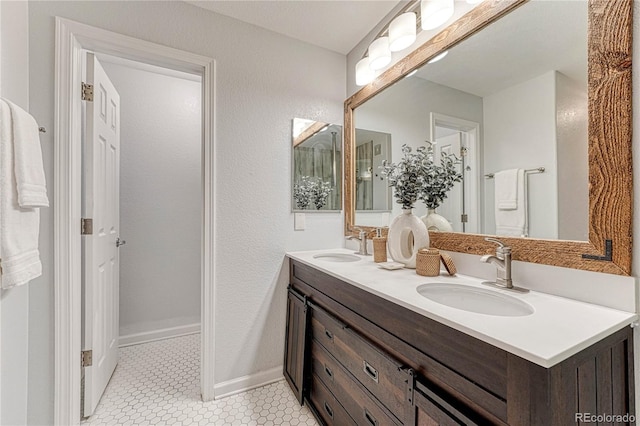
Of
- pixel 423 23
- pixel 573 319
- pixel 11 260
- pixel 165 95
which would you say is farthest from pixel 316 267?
pixel 165 95

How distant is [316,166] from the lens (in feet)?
6.61

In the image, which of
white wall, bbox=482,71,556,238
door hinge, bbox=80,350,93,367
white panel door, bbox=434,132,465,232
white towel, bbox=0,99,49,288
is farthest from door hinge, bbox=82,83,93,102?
white wall, bbox=482,71,556,238

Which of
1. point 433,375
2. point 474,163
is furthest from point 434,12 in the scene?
point 433,375

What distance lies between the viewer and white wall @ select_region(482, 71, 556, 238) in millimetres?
991

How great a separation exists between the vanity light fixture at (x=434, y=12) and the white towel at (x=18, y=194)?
182 centimetres

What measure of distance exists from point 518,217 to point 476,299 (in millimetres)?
373

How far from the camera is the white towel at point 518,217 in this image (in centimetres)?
107

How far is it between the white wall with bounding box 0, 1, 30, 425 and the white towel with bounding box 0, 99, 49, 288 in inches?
6.8

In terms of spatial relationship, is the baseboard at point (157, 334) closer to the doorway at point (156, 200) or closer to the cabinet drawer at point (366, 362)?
the doorway at point (156, 200)

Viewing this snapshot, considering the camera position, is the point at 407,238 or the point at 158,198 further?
the point at 158,198

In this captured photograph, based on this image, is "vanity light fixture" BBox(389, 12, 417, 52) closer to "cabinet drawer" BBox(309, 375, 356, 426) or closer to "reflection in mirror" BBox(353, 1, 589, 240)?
"reflection in mirror" BBox(353, 1, 589, 240)

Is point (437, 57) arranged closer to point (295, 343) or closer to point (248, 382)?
point (295, 343)

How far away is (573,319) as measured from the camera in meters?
0.74

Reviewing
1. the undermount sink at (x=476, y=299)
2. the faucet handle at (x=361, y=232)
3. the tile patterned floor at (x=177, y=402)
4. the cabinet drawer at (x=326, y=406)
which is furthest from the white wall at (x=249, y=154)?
the undermount sink at (x=476, y=299)
